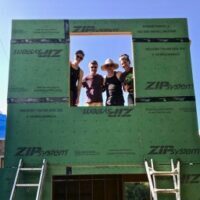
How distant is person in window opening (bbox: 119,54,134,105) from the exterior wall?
0.27 metres

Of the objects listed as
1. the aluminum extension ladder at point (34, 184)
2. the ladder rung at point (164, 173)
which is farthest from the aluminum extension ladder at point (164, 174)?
the aluminum extension ladder at point (34, 184)

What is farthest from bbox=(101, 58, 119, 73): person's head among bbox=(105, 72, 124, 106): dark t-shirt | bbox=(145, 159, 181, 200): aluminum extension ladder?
bbox=(145, 159, 181, 200): aluminum extension ladder

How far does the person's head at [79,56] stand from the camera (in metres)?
6.76

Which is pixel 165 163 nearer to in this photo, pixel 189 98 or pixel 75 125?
pixel 189 98

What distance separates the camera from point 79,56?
6.79 metres

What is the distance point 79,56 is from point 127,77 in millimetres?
1001

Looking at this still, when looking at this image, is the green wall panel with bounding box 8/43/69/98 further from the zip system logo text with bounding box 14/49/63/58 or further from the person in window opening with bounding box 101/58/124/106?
the person in window opening with bounding box 101/58/124/106

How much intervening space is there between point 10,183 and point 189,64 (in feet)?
12.7

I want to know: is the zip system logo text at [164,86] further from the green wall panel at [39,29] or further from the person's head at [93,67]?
the green wall panel at [39,29]

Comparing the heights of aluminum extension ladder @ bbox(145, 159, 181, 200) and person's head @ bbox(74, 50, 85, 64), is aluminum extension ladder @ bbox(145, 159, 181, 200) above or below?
below

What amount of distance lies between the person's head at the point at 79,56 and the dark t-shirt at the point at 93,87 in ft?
1.16

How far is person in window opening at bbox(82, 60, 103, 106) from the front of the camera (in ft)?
22.0

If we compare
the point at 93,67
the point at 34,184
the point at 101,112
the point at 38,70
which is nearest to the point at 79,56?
the point at 93,67

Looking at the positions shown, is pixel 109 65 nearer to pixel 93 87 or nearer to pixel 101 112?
pixel 93 87
